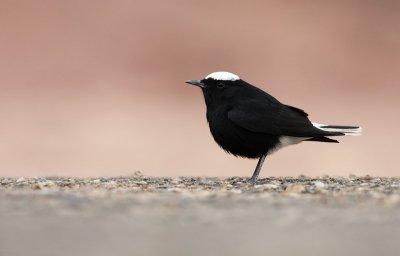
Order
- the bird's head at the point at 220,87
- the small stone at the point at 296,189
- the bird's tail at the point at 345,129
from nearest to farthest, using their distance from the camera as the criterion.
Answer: the small stone at the point at 296,189, the bird's tail at the point at 345,129, the bird's head at the point at 220,87

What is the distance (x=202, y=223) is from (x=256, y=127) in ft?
13.8

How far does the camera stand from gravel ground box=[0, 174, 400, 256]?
4.25 m

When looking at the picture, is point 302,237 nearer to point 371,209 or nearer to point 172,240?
point 172,240

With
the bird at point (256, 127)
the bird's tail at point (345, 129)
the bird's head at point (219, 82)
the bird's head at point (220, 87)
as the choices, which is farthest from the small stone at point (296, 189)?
the bird's head at point (219, 82)

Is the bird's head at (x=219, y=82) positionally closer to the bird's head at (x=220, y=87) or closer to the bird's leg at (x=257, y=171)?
the bird's head at (x=220, y=87)

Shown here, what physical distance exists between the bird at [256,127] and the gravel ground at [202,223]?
2.18 metres

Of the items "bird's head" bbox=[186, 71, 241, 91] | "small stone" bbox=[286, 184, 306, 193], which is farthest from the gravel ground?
"bird's head" bbox=[186, 71, 241, 91]

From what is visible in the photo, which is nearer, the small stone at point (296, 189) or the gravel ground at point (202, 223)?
the gravel ground at point (202, 223)

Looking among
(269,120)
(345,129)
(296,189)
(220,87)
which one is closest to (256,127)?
(269,120)

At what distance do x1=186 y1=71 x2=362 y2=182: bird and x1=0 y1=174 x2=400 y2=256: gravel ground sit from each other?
218 centimetres

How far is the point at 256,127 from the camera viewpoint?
9109mm

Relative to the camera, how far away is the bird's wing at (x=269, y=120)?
912 centimetres

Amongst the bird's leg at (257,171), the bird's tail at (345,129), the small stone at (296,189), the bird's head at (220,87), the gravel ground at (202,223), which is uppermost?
the bird's head at (220,87)

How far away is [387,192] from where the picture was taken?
23.2 ft
